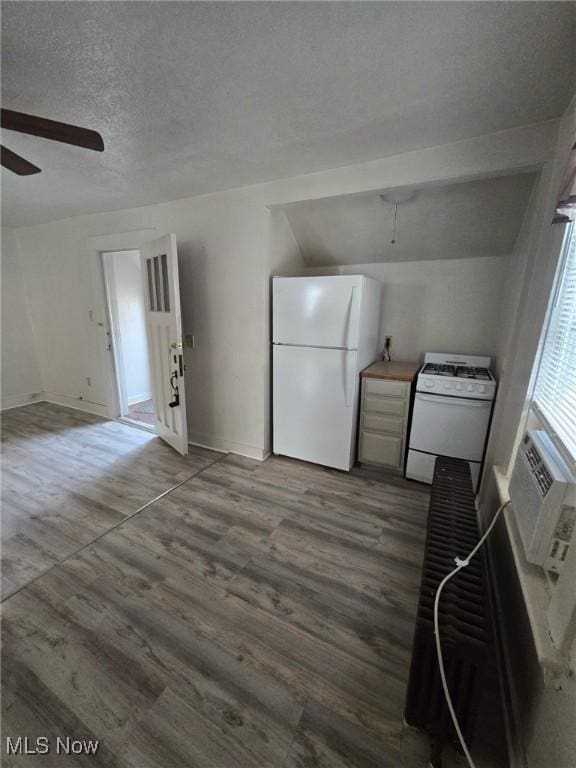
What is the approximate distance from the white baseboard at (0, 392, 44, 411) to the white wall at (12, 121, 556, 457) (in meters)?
1.22

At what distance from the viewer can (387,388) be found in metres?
2.49

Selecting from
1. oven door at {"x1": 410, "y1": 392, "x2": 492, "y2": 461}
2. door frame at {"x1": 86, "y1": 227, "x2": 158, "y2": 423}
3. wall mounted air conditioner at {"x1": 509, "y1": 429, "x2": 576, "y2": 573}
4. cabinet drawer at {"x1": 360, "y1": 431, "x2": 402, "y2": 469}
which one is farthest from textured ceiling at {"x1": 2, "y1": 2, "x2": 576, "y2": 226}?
cabinet drawer at {"x1": 360, "y1": 431, "x2": 402, "y2": 469}

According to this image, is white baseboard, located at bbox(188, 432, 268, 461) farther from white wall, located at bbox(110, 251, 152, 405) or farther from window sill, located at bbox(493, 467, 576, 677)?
window sill, located at bbox(493, 467, 576, 677)

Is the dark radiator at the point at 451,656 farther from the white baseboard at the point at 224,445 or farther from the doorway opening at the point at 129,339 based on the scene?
the doorway opening at the point at 129,339

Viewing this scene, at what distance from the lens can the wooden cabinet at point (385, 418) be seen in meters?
2.47

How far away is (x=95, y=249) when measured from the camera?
3402mm

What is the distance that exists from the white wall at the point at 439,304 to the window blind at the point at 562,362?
4.52ft

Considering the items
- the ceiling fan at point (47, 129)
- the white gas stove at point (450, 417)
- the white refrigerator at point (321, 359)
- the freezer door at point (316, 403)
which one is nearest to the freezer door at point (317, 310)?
the white refrigerator at point (321, 359)

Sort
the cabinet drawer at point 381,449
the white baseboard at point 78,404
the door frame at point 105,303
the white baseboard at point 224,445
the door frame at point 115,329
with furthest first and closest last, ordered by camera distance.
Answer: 1. the white baseboard at point 78,404
2. the door frame at point 115,329
3. the door frame at point 105,303
4. the white baseboard at point 224,445
5. the cabinet drawer at point 381,449

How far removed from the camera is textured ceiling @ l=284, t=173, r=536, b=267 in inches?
83.0

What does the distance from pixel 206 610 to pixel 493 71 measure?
8.62 ft

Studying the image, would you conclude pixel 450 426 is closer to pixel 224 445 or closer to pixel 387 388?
pixel 387 388

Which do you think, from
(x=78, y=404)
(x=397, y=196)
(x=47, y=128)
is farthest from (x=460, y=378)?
(x=78, y=404)

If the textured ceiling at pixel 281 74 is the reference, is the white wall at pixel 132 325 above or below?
below
